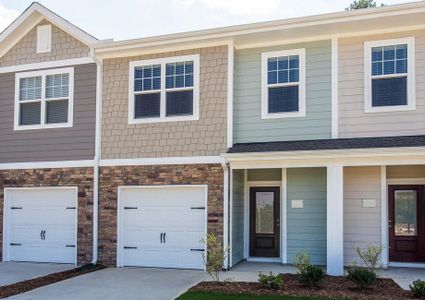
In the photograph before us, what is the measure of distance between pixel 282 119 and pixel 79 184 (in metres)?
5.89

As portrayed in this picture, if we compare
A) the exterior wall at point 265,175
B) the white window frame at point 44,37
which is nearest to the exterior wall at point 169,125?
the exterior wall at point 265,175

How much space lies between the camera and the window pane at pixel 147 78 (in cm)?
1325

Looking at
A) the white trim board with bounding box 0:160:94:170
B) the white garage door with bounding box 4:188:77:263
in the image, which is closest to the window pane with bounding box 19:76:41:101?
the white trim board with bounding box 0:160:94:170

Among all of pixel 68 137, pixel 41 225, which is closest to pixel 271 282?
pixel 68 137

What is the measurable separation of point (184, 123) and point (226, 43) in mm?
2338

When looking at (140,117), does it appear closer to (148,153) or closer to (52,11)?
(148,153)

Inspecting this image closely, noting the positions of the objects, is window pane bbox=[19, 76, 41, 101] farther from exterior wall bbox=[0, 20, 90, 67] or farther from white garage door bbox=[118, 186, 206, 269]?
white garage door bbox=[118, 186, 206, 269]

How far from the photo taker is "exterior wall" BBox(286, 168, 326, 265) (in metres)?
12.5

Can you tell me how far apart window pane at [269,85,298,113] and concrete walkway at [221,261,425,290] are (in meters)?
3.99

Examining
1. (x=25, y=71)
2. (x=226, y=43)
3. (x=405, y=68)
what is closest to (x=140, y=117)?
(x=226, y=43)

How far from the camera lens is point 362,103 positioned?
1197cm

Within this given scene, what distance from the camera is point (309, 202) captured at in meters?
12.7

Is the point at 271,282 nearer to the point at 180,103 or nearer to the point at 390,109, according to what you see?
the point at 390,109

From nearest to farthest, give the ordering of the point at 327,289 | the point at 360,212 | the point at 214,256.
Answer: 1. the point at 327,289
2. the point at 214,256
3. the point at 360,212
